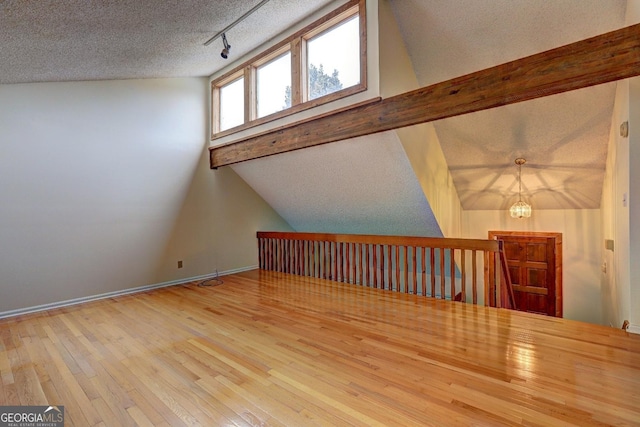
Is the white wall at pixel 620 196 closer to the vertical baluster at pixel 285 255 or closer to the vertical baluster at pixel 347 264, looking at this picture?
the vertical baluster at pixel 347 264

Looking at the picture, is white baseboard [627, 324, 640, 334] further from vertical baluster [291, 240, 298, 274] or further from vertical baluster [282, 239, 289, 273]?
vertical baluster [282, 239, 289, 273]

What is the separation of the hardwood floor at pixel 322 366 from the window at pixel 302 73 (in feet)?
8.54

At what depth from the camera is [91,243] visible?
423 centimetres

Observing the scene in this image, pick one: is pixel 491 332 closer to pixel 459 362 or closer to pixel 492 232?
pixel 459 362

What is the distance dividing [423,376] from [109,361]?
2.39 m

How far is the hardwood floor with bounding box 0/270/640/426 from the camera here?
1790 mm

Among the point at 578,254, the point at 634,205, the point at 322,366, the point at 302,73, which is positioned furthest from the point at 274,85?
the point at 578,254

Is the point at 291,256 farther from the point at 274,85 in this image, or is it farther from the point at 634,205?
the point at 634,205

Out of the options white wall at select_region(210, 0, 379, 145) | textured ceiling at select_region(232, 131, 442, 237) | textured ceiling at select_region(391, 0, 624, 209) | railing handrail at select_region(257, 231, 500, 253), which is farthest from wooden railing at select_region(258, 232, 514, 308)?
white wall at select_region(210, 0, 379, 145)

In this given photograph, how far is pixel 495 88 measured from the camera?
2541mm

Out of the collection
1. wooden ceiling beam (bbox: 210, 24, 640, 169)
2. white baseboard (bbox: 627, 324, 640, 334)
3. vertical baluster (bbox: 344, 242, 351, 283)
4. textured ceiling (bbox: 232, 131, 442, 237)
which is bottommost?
white baseboard (bbox: 627, 324, 640, 334)

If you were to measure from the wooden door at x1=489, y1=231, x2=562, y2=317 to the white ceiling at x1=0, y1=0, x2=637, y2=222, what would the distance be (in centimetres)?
93

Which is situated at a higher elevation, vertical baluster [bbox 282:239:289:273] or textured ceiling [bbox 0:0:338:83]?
textured ceiling [bbox 0:0:338:83]

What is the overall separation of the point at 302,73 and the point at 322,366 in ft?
11.3
